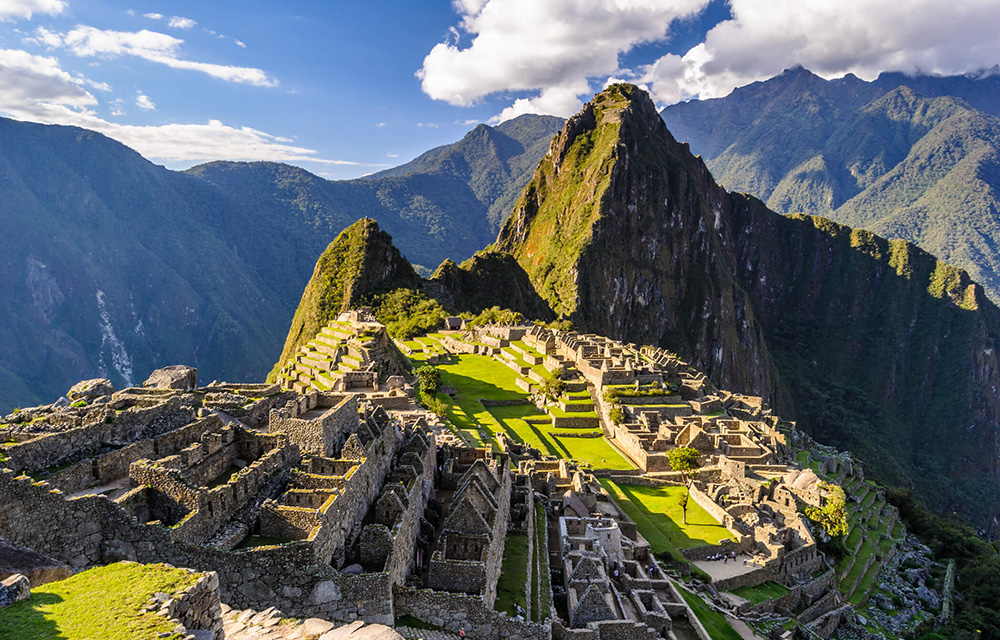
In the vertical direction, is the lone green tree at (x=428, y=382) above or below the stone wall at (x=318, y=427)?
below

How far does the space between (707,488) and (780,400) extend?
526 feet

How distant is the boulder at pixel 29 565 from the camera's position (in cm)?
852

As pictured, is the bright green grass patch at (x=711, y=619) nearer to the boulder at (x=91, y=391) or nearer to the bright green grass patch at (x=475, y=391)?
the bright green grass patch at (x=475, y=391)

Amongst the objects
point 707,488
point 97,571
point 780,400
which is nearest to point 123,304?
point 707,488

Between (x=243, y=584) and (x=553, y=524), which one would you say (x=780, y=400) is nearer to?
(x=553, y=524)

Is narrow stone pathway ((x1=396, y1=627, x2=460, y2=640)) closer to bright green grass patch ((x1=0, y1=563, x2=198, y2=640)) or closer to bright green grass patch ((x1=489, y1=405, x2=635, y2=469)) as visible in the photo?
bright green grass patch ((x1=0, y1=563, x2=198, y2=640))

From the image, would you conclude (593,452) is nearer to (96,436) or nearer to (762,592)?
(762,592)

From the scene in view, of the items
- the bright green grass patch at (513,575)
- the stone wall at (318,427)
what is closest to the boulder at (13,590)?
the stone wall at (318,427)

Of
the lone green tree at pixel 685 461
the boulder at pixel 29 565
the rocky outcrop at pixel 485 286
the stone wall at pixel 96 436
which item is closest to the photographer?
the boulder at pixel 29 565

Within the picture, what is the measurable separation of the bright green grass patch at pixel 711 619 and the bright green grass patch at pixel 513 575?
7813 millimetres

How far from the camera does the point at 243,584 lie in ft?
36.7

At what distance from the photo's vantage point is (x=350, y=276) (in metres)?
96.1

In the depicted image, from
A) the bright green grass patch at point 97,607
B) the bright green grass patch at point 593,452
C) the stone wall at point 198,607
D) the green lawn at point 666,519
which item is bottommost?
the green lawn at point 666,519

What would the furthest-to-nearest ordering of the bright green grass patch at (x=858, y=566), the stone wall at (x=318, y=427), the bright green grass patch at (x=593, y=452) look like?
the bright green grass patch at (x=593, y=452) → the bright green grass patch at (x=858, y=566) → the stone wall at (x=318, y=427)
